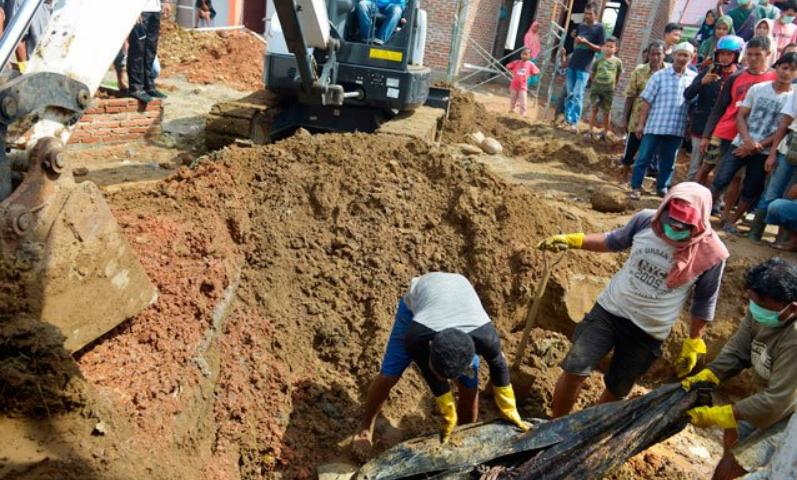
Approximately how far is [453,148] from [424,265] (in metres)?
4.73

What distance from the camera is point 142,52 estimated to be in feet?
26.4

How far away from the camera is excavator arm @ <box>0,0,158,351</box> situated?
229 cm

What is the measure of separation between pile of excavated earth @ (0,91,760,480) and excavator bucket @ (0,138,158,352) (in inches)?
6.3

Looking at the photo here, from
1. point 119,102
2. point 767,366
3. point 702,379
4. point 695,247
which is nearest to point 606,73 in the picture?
point 695,247

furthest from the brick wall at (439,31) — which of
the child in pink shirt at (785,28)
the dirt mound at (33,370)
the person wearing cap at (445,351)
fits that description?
the dirt mound at (33,370)

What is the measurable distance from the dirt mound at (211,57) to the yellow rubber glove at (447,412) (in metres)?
10.5

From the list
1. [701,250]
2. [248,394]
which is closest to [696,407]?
[701,250]

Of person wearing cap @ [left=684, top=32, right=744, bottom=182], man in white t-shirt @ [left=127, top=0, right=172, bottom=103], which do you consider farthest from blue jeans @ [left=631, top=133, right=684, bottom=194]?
man in white t-shirt @ [left=127, top=0, right=172, bottom=103]

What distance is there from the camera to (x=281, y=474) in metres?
3.32

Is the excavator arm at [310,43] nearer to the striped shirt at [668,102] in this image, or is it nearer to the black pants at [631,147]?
the striped shirt at [668,102]

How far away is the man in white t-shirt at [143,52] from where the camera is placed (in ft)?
26.0

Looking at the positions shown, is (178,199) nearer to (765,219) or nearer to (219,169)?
(219,169)

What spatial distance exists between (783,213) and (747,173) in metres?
0.83

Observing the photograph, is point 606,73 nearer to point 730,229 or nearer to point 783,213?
point 730,229
